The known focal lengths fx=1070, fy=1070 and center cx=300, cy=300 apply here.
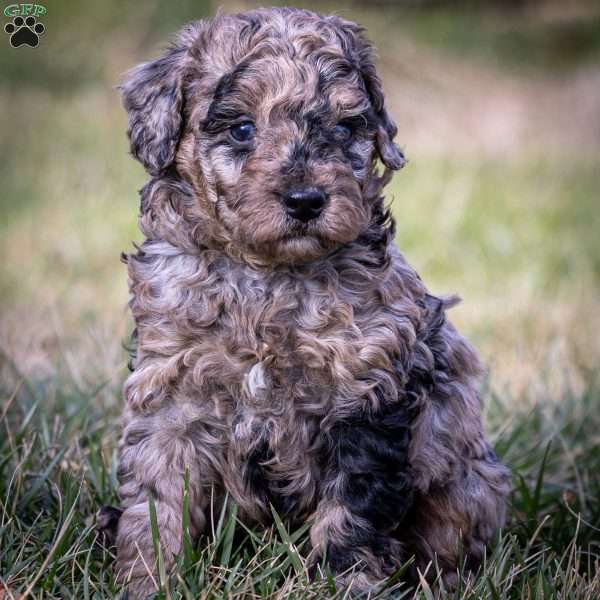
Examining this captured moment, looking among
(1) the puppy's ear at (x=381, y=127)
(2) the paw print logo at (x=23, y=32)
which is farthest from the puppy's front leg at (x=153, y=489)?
(2) the paw print logo at (x=23, y=32)

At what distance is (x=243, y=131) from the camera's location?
4375 millimetres

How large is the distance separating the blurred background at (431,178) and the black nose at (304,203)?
1.34 metres

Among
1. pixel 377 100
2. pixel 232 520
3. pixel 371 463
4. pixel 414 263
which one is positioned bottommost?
pixel 414 263

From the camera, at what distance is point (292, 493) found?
14.5ft

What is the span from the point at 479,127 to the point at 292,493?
1119 cm

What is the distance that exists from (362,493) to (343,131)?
148 cm

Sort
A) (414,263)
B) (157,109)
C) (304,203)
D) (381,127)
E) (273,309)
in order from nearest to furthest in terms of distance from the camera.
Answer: (304,203) → (273,309) → (157,109) → (381,127) → (414,263)

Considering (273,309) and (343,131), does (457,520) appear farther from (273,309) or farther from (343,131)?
(343,131)

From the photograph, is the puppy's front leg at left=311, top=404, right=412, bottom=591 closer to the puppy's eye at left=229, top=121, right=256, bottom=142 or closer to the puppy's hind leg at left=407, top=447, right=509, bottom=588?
the puppy's hind leg at left=407, top=447, right=509, bottom=588

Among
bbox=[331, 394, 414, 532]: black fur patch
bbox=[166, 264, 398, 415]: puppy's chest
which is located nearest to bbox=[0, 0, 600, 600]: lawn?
bbox=[331, 394, 414, 532]: black fur patch

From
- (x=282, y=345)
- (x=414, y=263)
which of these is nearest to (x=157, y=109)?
(x=282, y=345)

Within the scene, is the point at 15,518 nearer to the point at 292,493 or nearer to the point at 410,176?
the point at 292,493

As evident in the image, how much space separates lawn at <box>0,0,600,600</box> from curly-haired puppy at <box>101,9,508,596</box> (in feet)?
0.75

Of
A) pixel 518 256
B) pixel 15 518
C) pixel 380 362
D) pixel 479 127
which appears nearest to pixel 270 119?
pixel 380 362
